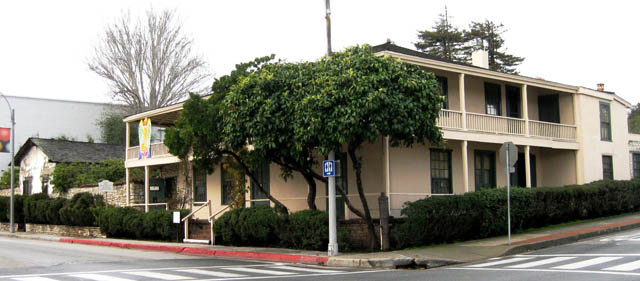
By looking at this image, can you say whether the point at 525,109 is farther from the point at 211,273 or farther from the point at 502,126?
the point at 211,273

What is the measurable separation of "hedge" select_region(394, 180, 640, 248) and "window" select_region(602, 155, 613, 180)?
2456 mm

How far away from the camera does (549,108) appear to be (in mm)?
27516

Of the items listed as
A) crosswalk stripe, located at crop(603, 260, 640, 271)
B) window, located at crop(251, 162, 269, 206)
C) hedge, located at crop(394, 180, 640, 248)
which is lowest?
crosswalk stripe, located at crop(603, 260, 640, 271)

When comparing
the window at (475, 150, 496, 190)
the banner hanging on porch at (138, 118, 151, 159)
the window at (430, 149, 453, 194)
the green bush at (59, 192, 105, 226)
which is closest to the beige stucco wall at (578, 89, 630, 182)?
the window at (475, 150, 496, 190)

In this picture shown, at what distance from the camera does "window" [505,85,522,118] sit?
86.6 feet

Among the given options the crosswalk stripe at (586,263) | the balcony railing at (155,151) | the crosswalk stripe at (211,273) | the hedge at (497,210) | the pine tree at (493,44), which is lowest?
the crosswalk stripe at (211,273)

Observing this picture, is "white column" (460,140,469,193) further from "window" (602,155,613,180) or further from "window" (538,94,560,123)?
"window" (602,155,613,180)

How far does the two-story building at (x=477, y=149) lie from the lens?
21.5 metres

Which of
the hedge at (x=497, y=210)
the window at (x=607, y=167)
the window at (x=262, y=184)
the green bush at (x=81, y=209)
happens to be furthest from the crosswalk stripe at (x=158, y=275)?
the window at (x=607, y=167)

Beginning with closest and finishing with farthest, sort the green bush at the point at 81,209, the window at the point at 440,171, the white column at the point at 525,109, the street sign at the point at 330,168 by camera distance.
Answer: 1. the street sign at the point at 330,168
2. the window at the point at 440,171
3. the white column at the point at 525,109
4. the green bush at the point at 81,209

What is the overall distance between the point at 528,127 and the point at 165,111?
1476cm

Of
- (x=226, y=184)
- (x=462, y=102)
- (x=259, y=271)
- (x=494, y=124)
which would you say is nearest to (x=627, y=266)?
(x=259, y=271)

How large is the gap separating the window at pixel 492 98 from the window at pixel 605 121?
5.35 m

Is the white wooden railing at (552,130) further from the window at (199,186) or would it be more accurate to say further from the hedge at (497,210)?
the window at (199,186)
